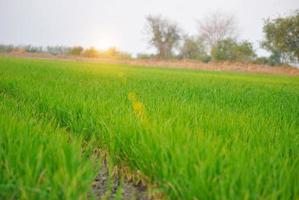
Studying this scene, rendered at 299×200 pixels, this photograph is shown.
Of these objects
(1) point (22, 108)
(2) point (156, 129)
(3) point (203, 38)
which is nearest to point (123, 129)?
(2) point (156, 129)

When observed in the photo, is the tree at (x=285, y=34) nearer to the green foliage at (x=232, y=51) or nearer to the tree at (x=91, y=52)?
the green foliage at (x=232, y=51)

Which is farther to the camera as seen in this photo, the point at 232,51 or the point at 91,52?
the point at 91,52

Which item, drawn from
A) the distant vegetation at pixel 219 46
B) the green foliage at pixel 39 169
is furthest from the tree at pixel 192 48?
the green foliage at pixel 39 169

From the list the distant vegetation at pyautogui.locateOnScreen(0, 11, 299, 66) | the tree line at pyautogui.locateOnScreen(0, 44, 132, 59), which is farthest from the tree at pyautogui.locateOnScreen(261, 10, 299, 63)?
the tree line at pyautogui.locateOnScreen(0, 44, 132, 59)

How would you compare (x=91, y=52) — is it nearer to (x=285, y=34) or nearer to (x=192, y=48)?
(x=192, y=48)

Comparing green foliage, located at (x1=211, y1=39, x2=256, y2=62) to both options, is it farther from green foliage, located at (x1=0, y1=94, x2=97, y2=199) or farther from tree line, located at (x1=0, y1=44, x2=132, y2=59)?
green foliage, located at (x1=0, y1=94, x2=97, y2=199)

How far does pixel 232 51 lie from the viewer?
40.8m

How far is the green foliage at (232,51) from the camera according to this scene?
40656 millimetres

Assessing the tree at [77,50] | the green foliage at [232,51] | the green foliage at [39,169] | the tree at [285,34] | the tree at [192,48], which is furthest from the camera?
the tree at [77,50]

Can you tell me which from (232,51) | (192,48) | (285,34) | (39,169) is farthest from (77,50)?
(39,169)

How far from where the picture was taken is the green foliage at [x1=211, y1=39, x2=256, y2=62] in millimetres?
40656

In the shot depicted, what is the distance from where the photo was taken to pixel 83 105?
2689mm

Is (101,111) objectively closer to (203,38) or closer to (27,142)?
(27,142)

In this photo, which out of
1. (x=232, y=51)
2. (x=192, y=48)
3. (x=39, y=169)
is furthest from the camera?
(x=192, y=48)
